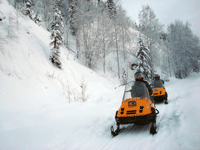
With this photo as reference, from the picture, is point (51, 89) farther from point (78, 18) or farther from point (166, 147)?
point (78, 18)

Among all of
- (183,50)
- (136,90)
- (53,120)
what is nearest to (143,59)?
(183,50)

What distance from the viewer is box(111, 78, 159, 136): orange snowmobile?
12.4ft

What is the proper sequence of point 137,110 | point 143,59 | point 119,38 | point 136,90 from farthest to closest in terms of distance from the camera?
point 119,38 → point 143,59 → point 136,90 → point 137,110

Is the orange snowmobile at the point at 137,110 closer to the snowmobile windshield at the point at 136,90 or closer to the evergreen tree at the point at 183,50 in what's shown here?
the snowmobile windshield at the point at 136,90

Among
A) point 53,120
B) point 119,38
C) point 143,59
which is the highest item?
point 119,38

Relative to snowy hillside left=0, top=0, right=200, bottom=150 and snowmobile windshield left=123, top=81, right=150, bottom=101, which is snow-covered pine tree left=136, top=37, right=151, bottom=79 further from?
snowmobile windshield left=123, top=81, right=150, bottom=101

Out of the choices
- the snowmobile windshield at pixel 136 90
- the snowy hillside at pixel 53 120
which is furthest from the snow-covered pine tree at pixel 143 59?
the snowmobile windshield at pixel 136 90

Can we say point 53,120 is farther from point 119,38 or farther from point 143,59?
point 119,38

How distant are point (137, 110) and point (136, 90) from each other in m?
0.95

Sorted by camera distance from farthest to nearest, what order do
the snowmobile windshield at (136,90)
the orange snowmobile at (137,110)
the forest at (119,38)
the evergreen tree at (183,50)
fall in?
the evergreen tree at (183,50) < the forest at (119,38) < the snowmobile windshield at (136,90) < the orange snowmobile at (137,110)

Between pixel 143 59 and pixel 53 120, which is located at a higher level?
pixel 143 59

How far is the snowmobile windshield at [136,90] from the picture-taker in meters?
4.58

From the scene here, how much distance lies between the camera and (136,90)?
4.66 metres

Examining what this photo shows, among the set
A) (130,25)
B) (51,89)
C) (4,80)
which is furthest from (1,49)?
(130,25)
